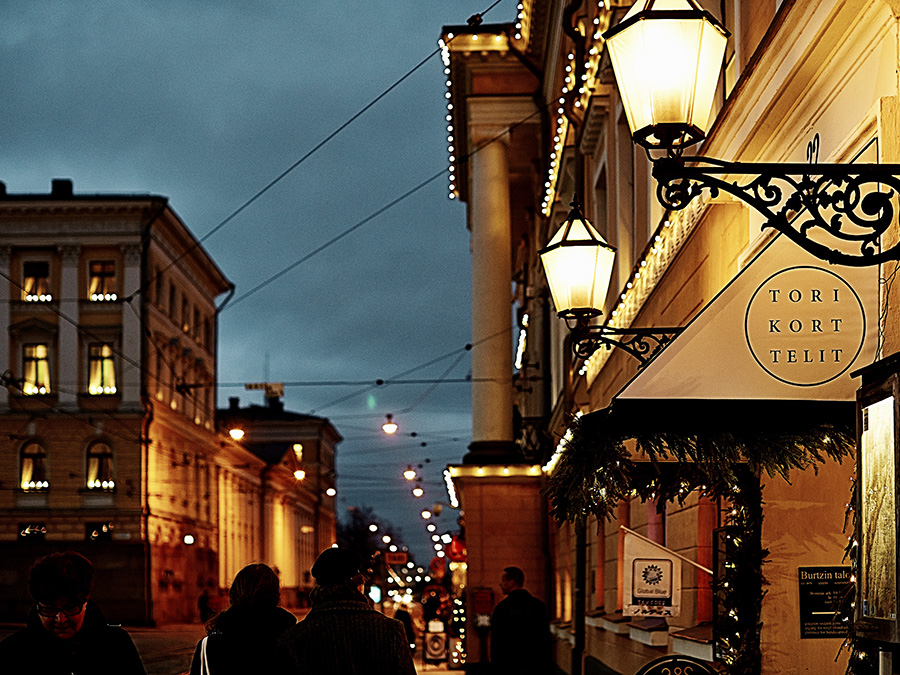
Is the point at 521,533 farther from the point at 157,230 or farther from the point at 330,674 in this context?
the point at 157,230

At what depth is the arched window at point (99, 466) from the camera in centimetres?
6088

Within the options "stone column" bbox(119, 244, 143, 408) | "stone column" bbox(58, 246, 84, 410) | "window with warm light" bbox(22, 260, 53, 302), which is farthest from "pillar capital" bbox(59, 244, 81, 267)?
"stone column" bbox(119, 244, 143, 408)

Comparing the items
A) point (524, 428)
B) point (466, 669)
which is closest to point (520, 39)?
point (524, 428)

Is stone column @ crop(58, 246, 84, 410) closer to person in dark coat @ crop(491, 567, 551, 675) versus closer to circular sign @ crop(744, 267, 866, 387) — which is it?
person in dark coat @ crop(491, 567, 551, 675)

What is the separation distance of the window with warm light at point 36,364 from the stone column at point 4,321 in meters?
0.41

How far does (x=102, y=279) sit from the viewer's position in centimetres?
6275

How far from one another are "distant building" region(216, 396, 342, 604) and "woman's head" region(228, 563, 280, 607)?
9040cm

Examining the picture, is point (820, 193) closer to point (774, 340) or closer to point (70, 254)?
point (774, 340)

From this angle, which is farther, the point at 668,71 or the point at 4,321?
the point at 4,321

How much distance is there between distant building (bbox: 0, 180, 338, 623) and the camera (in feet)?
196

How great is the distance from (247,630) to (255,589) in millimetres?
170

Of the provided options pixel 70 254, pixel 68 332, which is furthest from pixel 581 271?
pixel 70 254

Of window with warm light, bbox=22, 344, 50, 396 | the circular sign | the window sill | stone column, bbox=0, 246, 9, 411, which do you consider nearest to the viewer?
the circular sign

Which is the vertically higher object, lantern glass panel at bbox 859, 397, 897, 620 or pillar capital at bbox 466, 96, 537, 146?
pillar capital at bbox 466, 96, 537, 146
